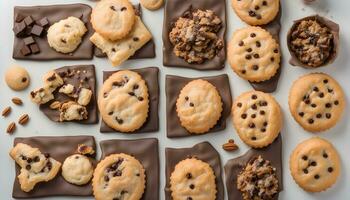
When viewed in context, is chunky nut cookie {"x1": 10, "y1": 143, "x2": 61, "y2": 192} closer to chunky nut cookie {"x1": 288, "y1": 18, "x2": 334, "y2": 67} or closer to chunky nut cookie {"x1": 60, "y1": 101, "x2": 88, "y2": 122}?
chunky nut cookie {"x1": 60, "y1": 101, "x2": 88, "y2": 122}

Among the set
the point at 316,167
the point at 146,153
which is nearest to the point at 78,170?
the point at 146,153

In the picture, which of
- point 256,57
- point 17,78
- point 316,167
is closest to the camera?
point 316,167

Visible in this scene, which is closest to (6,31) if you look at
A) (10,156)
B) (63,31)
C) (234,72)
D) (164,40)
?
(63,31)

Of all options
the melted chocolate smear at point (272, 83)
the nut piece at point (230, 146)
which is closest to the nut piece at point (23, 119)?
the nut piece at point (230, 146)

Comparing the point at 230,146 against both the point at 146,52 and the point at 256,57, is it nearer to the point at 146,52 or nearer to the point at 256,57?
the point at 256,57

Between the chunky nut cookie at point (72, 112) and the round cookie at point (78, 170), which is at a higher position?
the chunky nut cookie at point (72, 112)

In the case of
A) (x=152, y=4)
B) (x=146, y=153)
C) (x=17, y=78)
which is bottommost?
(x=146, y=153)

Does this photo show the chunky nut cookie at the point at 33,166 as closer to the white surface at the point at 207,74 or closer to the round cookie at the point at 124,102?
the white surface at the point at 207,74
